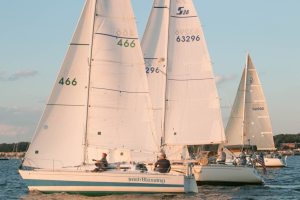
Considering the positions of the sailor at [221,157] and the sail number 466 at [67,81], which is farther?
the sailor at [221,157]

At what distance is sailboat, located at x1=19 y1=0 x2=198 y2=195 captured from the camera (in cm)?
3043

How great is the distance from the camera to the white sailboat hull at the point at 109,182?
29375 millimetres

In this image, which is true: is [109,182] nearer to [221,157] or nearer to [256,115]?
[221,157]

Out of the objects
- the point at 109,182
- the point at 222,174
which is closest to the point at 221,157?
the point at 222,174

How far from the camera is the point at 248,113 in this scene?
66188mm

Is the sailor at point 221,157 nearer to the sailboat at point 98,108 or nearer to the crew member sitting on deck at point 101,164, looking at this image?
the sailboat at point 98,108

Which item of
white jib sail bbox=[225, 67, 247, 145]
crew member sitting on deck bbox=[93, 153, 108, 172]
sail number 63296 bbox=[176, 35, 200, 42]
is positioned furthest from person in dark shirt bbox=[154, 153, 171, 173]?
white jib sail bbox=[225, 67, 247, 145]

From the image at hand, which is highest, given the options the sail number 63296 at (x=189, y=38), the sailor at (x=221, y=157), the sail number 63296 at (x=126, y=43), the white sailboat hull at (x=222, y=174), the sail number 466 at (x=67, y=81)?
the sail number 63296 at (x=189, y=38)

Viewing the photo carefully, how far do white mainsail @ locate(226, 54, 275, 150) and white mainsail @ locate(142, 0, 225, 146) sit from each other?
26.1 m

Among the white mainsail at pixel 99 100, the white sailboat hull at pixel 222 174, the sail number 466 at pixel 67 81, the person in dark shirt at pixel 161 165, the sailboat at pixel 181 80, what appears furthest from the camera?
the sailboat at pixel 181 80

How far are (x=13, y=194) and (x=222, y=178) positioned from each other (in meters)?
12.1

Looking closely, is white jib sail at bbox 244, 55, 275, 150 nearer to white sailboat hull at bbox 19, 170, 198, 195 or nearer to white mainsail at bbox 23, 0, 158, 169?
white mainsail at bbox 23, 0, 158, 169

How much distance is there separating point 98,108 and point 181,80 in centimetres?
966

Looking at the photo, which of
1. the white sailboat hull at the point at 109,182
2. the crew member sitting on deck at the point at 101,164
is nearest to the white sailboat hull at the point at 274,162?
the white sailboat hull at the point at 109,182
